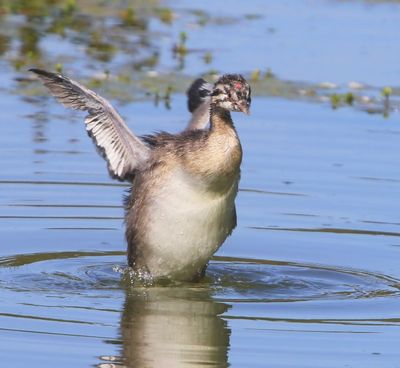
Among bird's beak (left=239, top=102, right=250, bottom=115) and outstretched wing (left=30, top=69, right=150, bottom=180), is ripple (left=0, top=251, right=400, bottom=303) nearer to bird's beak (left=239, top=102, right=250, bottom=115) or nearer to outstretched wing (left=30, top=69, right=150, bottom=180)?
outstretched wing (left=30, top=69, right=150, bottom=180)

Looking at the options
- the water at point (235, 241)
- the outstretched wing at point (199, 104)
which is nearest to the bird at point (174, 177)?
the water at point (235, 241)

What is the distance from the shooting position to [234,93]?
1080cm

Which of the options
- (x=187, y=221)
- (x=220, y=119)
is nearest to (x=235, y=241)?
(x=187, y=221)

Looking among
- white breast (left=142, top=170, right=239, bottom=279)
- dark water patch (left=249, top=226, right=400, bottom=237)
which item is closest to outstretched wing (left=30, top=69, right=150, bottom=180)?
white breast (left=142, top=170, right=239, bottom=279)

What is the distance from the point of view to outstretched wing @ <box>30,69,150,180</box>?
37.2 ft

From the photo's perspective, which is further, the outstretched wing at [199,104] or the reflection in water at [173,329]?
the outstretched wing at [199,104]

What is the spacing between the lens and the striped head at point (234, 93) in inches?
424

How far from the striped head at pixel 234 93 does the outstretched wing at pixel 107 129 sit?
0.90 metres

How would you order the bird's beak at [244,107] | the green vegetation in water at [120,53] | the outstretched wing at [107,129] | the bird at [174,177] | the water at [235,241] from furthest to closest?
the green vegetation in water at [120,53]
the outstretched wing at [107,129]
the bird at [174,177]
the bird's beak at [244,107]
the water at [235,241]

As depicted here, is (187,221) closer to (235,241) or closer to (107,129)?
(107,129)

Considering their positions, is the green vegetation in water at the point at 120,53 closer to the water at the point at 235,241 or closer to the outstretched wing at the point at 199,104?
the water at the point at 235,241

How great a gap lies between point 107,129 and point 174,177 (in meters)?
0.77

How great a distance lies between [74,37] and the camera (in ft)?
69.7

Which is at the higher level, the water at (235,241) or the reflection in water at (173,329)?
the water at (235,241)
